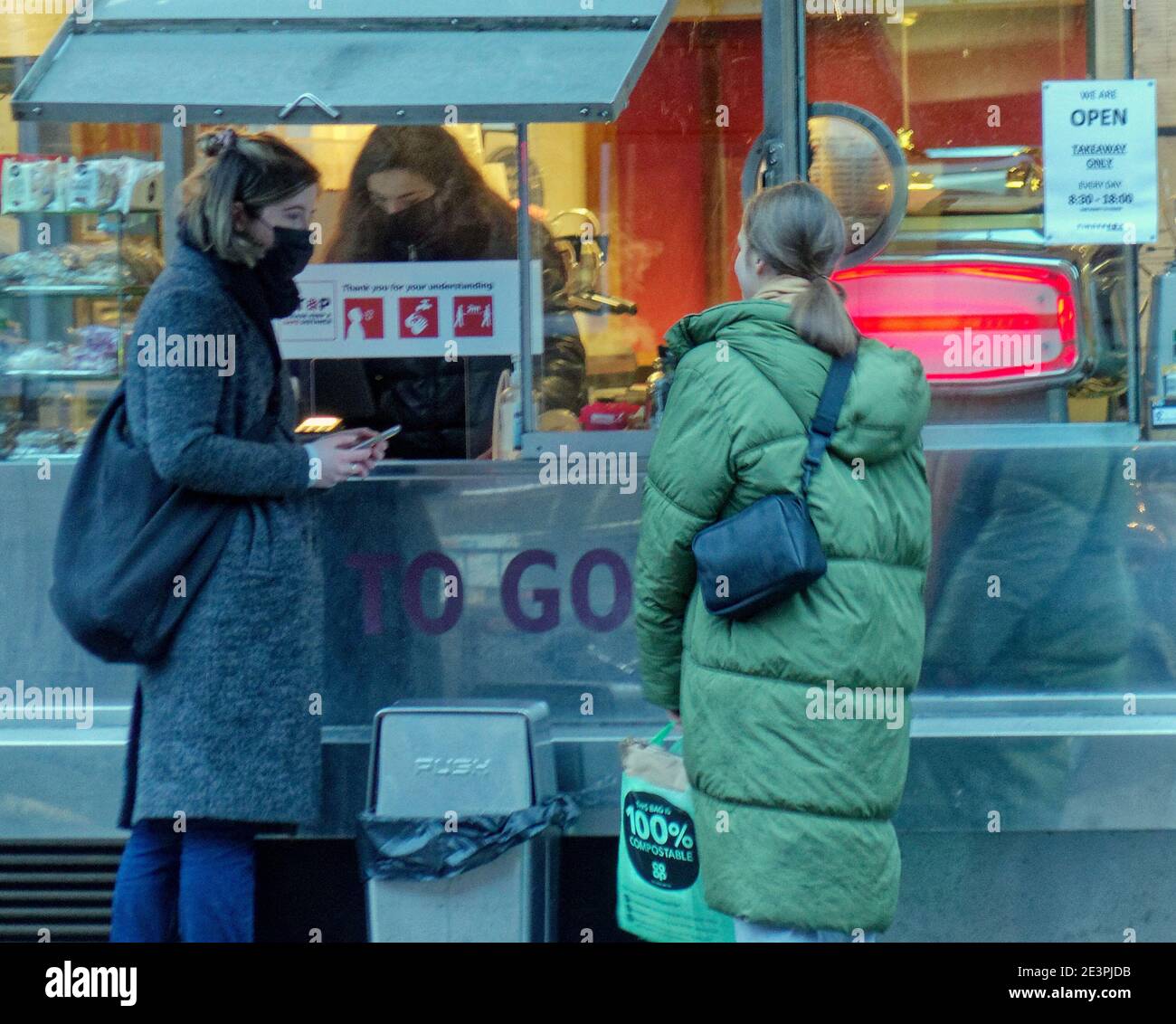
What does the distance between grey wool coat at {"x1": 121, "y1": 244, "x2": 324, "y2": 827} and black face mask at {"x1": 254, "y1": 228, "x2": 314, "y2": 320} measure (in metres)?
0.10

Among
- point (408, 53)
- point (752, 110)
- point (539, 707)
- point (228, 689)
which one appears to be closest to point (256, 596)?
point (228, 689)

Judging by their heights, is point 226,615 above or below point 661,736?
above

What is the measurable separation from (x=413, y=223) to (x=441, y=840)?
1.69 m

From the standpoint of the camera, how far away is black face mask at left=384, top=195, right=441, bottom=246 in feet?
14.2

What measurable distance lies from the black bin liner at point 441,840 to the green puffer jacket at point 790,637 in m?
0.72

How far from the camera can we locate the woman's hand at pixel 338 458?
11.4 feet

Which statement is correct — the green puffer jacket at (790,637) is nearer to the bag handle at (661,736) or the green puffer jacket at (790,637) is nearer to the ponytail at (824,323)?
the ponytail at (824,323)

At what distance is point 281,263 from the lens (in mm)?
3512

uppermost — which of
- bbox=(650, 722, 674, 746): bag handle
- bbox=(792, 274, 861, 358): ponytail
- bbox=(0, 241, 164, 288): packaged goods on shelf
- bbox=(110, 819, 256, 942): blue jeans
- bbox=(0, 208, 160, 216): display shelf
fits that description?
bbox=(0, 208, 160, 216): display shelf

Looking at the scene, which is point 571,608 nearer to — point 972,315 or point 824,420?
point 972,315

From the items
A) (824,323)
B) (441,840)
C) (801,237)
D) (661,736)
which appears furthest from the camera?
(441,840)

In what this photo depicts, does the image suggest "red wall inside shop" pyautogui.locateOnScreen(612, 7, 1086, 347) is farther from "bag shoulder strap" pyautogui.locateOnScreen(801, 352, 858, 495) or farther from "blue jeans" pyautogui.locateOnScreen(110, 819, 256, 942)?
"blue jeans" pyautogui.locateOnScreen(110, 819, 256, 942)

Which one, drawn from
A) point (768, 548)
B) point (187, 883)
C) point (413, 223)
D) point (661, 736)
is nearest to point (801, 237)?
point (768, 548)

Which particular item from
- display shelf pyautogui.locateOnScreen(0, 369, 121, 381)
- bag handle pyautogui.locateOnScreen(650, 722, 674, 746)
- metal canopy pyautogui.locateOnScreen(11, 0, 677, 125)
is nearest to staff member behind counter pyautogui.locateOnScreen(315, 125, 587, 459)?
metal canopy pyautogui.locateOnScreen(11, 0, 677, 125)
